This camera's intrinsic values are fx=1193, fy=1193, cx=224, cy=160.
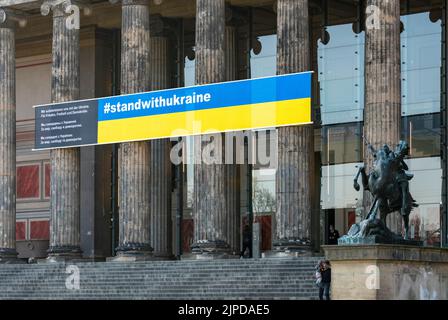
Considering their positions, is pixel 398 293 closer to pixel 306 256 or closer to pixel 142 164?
pixel 306 256

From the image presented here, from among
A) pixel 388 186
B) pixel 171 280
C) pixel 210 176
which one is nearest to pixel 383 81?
pixel 210 176

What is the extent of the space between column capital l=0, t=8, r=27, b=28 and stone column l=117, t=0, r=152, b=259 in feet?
20.2

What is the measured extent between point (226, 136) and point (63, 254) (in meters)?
8.20

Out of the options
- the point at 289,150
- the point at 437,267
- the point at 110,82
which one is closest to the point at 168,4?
the point at 110,82

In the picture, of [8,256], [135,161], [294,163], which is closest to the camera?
[294,163]

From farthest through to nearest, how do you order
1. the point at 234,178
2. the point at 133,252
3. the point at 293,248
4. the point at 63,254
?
the point at 234,178 → the point at 63,254 → the point at 133,252 → the point at 293,248

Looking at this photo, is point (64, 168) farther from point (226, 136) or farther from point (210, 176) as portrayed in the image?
point (210, 176)

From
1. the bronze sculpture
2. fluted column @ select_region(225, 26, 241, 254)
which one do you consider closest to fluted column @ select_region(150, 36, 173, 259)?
fluted column @ select_region(225, 26, 241, 254)

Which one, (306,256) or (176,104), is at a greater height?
(176,104)

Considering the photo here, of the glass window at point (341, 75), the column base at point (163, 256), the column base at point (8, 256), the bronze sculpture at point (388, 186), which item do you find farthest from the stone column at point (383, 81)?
the column base at point (8, 256)

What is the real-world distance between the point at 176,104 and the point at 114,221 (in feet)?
36.2

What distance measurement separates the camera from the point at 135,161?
142 ft

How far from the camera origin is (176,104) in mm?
42625

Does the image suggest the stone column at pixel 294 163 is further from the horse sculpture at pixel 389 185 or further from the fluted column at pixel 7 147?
the fluted column at pixel 7 147
